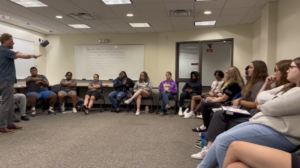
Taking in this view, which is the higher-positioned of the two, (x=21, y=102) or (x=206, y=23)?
(x=206, y=23)

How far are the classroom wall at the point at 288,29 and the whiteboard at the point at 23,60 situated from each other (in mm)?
6478

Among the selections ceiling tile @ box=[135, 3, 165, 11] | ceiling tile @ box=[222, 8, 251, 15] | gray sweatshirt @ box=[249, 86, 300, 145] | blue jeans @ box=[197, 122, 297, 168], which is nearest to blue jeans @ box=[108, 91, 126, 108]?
ceiling tile @ box=[135, 3, 165, 11]

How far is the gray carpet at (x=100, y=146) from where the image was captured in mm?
2230

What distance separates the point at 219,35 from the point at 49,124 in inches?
190

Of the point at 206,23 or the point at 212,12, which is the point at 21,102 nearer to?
the point at 212,12

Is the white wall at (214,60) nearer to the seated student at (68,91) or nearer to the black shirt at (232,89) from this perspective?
the seated student at (68,91)

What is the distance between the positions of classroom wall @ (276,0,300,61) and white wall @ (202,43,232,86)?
13.8ft

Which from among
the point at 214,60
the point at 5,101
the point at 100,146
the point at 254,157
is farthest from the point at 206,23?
the point at 254,157

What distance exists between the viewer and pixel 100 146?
2766mm

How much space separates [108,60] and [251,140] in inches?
243

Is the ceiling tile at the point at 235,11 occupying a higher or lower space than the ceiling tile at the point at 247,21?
higher

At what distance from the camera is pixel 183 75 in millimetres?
6816

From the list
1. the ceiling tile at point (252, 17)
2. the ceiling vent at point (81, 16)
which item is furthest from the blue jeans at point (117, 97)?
the ceiling tile at point (252, 17)

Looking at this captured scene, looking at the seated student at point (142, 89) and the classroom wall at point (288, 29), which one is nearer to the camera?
the classroom wall at point (288, 29)
